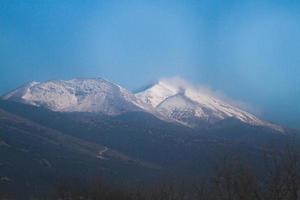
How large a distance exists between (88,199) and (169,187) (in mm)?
22257

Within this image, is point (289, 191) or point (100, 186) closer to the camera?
point (289, 191)

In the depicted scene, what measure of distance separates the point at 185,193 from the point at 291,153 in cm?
5484

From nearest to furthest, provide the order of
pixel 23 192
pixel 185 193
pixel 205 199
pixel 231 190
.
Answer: pixel 231 190 → pixel 205 199 → pixel 185 193 → pixel 23 192

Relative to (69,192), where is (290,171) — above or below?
above

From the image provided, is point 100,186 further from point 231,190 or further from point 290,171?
point 290,171

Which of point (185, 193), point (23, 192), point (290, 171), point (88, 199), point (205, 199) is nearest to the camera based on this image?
point (290, 171)

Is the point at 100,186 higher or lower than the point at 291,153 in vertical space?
lower

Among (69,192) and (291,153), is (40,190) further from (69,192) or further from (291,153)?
(291,153)

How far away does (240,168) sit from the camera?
2489 inches

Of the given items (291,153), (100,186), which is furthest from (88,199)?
(291,153)

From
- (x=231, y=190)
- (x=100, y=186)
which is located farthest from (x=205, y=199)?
(x=100, y=186)

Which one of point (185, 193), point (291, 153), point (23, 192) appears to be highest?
point (291, 153)

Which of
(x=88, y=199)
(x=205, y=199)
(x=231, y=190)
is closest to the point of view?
(x=231, y=190)

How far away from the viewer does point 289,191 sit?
56.2 metres
